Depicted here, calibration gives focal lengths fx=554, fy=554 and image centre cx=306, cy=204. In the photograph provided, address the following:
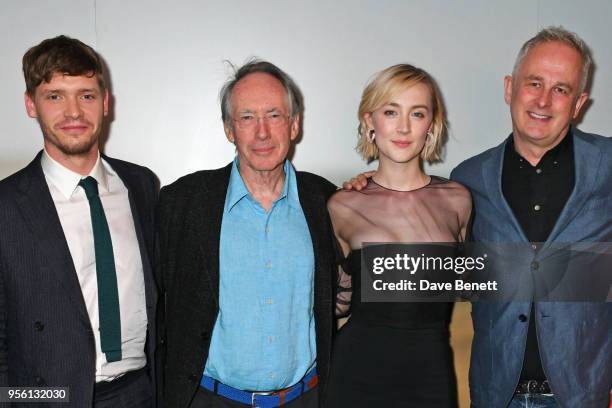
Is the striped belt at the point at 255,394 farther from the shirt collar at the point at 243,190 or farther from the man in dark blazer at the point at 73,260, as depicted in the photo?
the shirt collar at the point at 243,190

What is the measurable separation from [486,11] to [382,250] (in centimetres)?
159

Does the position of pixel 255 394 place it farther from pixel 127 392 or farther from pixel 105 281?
pixel 105 281

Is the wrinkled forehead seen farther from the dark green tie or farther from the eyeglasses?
the dark green tie

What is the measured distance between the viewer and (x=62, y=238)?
6.80ft

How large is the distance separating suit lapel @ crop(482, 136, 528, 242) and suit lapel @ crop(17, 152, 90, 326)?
174 cm

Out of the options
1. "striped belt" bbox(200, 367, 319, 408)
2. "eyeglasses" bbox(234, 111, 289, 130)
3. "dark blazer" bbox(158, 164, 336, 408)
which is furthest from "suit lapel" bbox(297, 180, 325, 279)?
"striped belt" bbox(200, 367, 319, 408)

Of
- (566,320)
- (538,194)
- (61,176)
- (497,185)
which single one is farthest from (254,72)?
(566,320)

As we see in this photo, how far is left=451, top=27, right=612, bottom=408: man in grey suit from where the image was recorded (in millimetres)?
2311

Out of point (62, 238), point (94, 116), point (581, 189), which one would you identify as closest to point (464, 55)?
point (581, 189)

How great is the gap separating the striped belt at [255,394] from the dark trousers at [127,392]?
9.7 inches

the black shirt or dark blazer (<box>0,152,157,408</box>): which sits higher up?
the black shirt

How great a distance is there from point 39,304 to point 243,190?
2.91 feet

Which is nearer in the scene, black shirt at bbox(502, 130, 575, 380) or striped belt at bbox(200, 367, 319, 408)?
striped belt at bbox(200, 367, 319, 408)

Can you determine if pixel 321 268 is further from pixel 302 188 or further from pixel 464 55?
pixel 464 55
